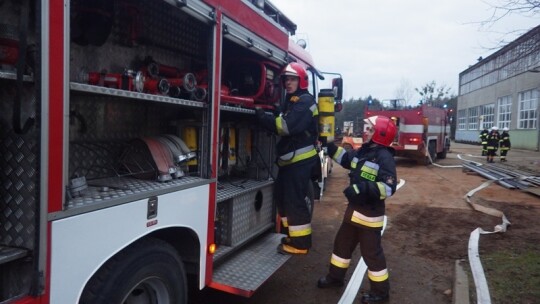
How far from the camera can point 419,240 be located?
5.90 m

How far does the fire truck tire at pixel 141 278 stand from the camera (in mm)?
2023

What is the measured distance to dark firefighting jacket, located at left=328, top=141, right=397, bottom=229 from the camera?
3.57m

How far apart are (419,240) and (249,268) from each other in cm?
339

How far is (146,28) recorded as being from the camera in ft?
11.7

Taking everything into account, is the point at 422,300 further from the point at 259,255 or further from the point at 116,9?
the point at 116,9

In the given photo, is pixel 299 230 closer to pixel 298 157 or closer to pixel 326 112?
pixel 298 157

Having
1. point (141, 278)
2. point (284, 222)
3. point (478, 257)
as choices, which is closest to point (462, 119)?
point (478, 257)

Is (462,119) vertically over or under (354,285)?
over

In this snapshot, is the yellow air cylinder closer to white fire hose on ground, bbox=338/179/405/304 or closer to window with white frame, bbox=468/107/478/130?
white fire hose on ground, bbox=338/179/405/304

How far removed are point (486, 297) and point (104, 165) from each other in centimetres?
351

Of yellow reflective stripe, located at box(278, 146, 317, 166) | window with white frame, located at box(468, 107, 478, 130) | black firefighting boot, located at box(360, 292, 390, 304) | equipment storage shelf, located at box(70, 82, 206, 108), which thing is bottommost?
black firefighting boot, located at box(360, 292, 390, 304)

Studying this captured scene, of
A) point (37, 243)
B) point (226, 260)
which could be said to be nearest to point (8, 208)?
point (37, 243)

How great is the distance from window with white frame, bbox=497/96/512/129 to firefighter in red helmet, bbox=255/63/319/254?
106 feet

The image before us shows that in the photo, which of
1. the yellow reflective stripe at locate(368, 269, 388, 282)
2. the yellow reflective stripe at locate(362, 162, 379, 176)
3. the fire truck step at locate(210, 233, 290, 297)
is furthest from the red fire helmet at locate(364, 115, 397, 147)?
the fire truck step at locate(210, 233, 290, 297)
